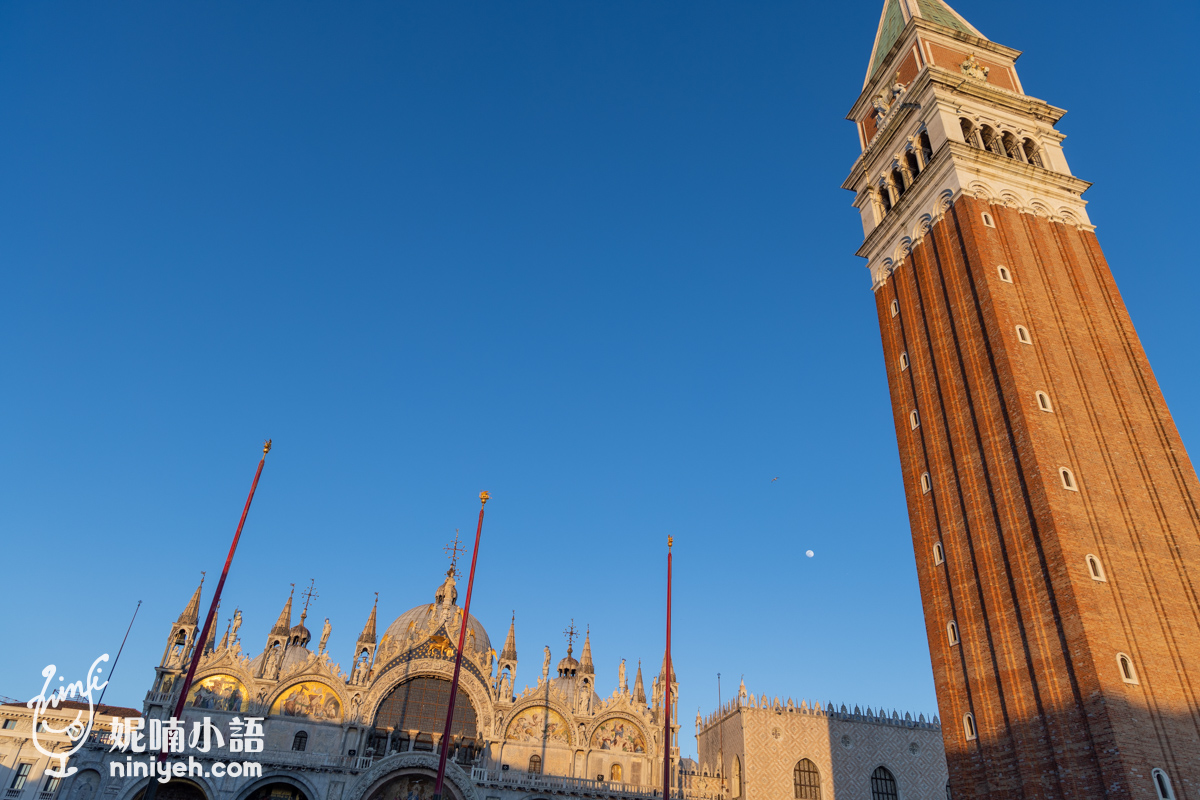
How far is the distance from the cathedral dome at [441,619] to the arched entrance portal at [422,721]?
10.7 feet

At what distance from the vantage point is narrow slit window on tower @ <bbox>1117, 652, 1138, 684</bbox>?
971 inches

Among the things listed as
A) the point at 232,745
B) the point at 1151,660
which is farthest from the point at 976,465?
the point at 232,745

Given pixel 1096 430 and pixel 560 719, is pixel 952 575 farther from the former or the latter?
pixel 560 719

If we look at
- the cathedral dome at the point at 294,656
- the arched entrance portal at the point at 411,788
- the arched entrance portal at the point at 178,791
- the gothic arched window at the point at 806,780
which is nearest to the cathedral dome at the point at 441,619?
the cathedral dome at the point at 294,656

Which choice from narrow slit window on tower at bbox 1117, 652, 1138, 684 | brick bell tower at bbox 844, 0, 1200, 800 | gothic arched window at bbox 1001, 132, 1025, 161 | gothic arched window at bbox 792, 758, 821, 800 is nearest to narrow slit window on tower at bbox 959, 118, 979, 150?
brick bell tower at bbox 844, 0, 1200, 800

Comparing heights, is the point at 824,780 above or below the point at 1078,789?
above

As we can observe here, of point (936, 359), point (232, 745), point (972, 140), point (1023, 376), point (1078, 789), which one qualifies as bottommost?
point (1078, 789)

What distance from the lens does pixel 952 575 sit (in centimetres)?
3200

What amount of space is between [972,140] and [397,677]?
133ft

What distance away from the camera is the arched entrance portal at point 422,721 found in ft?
137

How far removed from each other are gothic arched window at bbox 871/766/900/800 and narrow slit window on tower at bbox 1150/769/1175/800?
22909mm

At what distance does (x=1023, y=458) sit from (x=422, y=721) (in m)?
32.1

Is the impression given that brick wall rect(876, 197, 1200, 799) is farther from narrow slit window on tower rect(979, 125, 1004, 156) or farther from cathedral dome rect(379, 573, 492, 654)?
cathedral dome rect(379, 573, 492, 654)

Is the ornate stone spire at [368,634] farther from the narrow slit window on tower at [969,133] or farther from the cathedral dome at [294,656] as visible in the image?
the narrow slit window on tower at [969,133]
